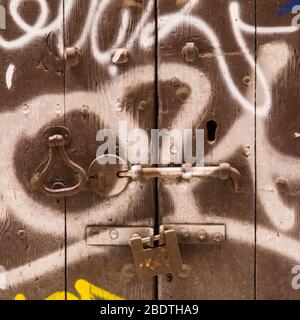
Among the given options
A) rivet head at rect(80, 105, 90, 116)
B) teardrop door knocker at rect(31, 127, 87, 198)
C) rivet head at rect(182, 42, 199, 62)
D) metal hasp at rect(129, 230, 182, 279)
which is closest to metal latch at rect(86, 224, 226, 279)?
metal hasp at rect(129, 230, 182, 279)

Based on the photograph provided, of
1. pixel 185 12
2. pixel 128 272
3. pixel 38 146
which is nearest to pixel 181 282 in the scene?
pixel 128 272

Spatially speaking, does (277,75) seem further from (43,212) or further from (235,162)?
(43,212)

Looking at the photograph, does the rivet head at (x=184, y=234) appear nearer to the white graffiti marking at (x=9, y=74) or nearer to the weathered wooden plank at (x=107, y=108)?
the weathered wooden plank at (x=107, y=108)

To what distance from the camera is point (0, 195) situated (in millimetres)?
1122

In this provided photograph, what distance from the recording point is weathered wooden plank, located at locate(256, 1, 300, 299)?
3.42ft

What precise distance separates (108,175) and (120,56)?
0.87 feet

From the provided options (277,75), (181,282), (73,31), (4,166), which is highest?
(73,31)

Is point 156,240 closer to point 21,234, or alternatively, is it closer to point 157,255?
point 157,255

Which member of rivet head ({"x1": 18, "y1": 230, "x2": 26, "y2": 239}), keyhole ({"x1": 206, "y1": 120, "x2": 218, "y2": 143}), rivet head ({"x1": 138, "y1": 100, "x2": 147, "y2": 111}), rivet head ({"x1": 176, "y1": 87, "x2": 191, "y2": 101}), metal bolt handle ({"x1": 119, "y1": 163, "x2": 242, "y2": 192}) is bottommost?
rivet head ({"x1": 18, "y1": 230, "x2": 26, "y2": 239})


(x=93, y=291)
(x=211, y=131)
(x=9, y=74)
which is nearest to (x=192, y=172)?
(x=211, y=131)

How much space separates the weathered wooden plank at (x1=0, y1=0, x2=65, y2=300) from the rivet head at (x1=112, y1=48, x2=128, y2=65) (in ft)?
Result: 0.42

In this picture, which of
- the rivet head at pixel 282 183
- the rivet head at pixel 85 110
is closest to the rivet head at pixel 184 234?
the rivet head at pixel 282 183

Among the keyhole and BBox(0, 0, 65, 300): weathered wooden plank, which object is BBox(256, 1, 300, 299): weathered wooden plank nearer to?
the keyhole

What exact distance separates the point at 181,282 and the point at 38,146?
452 millimetres
